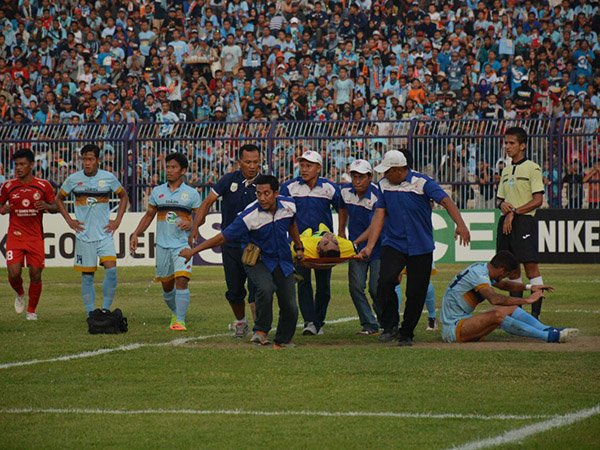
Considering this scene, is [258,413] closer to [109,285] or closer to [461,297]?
[461,297]

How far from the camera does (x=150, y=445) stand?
7918 mm

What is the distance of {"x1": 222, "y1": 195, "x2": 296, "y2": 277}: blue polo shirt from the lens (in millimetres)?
12562

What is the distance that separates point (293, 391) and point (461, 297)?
3.34m

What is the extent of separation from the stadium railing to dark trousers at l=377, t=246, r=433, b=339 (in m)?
13.8

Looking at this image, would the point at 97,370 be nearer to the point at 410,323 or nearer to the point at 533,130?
the point at 410,323

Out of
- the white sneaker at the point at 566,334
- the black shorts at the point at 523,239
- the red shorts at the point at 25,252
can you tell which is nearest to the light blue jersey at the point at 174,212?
the red shorts at the point at 25,252

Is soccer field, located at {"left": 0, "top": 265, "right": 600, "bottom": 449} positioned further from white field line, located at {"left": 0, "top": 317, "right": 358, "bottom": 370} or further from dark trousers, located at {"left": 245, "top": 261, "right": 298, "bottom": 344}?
dark trousers, located at {"left": 245, "top": 261, "right": 298, "bottom": 344}

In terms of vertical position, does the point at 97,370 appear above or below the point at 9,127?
below

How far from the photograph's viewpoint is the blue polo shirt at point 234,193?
1405cm

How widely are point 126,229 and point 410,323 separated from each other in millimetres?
15392

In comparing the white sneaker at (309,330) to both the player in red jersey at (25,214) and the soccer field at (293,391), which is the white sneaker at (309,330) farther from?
the player in red jersey at (25,214)

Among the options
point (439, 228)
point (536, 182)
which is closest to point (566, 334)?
point (536, 182)

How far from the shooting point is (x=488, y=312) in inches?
507

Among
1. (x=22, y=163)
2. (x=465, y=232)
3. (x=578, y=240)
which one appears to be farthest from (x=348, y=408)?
(x=578, y=240)
